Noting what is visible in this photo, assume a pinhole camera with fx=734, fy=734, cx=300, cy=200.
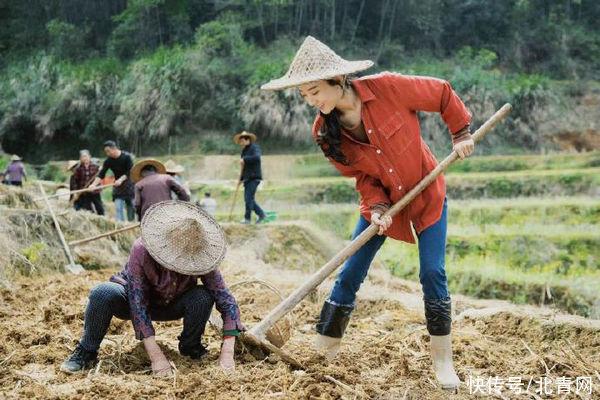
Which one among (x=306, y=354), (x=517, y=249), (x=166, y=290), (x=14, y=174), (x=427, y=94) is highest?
(x=427, y=94)

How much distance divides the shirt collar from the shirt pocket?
13 centimetres

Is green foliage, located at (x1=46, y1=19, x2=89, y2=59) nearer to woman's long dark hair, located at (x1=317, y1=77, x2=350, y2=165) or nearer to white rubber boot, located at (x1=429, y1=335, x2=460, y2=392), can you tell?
woman's long dark hair, located at (x1=317, y1=77, x2=350, y2=165)

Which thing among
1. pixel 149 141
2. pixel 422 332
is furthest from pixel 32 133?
pixel 422 332

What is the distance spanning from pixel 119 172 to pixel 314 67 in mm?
6707

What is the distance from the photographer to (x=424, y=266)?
3463 millimetres

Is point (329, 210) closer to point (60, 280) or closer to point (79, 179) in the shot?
point (79, 179)

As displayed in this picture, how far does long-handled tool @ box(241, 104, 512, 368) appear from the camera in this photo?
348cm

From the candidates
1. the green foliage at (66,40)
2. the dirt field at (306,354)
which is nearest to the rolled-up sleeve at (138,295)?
the dirt field at (306,354)

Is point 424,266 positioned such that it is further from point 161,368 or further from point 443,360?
point 161,368

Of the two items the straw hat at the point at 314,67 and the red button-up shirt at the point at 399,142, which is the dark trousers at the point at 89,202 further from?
the straw hat at the point at 314,67

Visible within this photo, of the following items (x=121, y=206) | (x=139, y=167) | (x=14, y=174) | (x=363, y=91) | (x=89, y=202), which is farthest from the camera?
(x=14, y=174)

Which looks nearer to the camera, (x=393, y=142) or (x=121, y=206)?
(x=393, y=142)

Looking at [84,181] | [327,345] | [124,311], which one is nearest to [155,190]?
[124,311]

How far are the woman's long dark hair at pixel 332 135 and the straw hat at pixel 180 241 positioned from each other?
75 centimetres
